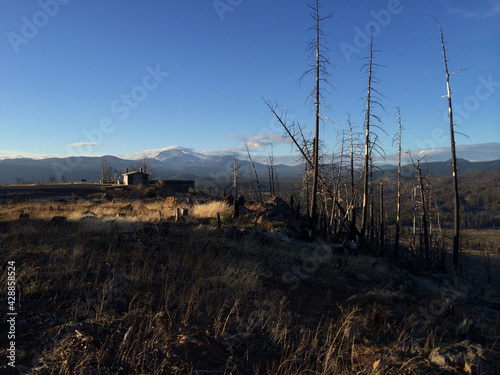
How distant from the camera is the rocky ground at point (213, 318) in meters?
3.43

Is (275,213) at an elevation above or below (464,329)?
above

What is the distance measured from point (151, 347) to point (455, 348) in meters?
3.91

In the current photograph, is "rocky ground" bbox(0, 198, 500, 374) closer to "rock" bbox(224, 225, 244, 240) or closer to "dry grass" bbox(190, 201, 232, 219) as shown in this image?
"rock" bbox(224, 225, 244, 240)

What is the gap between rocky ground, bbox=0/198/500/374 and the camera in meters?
3.43

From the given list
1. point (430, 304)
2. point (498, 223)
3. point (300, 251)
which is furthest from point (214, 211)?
point (498, 223)

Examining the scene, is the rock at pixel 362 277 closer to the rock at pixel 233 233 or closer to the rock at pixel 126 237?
the rock at pixel 233 233

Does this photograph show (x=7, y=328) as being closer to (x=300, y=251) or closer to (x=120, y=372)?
(x=120, y=372)

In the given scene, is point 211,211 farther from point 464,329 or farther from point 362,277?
point 464,329

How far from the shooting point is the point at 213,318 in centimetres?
450

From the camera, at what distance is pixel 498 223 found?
108562 mm

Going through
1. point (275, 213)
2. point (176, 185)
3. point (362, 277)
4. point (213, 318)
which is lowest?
point (362, 277)

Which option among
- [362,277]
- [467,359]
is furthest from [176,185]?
[467,359]

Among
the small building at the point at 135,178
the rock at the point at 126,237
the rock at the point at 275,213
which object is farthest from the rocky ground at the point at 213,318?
the small building at the point at 135,178

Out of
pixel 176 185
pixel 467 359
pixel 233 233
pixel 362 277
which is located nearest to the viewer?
pixel 467 359
